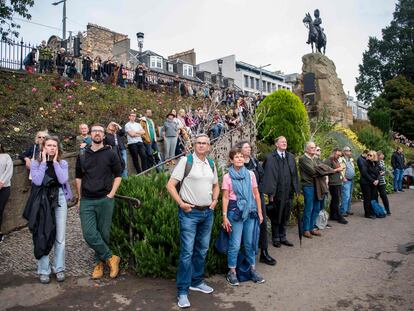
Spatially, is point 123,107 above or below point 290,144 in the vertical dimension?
above

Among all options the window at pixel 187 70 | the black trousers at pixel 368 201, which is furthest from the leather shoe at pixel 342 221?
the window at pixel 187 70

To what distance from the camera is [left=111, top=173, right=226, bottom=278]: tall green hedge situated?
4.61 metres

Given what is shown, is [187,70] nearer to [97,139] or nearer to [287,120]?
[287,120]

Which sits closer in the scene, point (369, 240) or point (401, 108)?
point (369, 240)

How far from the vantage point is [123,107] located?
14984mm

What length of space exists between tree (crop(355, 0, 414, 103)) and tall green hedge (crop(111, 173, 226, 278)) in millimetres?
43569

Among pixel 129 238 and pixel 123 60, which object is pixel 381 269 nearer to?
pixel 129 238

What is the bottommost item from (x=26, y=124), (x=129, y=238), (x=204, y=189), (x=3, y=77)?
(x=129, y=238)

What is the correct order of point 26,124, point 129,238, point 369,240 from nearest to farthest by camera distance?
→ point 129,238 → point 369,240 → point 26,124

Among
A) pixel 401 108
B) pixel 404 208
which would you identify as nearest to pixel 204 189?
pixel 404 208

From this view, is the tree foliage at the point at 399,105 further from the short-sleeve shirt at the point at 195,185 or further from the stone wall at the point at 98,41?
the short-sleeve shirt at the point at 195,185

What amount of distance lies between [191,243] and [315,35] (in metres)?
17.9

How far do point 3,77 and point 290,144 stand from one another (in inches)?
446

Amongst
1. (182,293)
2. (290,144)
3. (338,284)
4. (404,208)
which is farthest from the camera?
(290,144)
